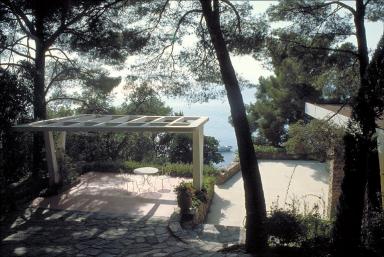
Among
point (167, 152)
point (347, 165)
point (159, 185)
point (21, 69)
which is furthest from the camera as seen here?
point (167, 152)

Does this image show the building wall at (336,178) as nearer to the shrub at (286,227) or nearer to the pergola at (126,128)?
the pergola at (126,128)

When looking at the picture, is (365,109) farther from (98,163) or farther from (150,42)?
(98,163)

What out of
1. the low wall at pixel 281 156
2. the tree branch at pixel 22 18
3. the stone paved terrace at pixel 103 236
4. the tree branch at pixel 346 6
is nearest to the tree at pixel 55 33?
the tree branch at pixel 22 18

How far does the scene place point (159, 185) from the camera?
14250mm

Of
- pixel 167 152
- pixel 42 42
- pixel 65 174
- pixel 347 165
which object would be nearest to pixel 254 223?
pixel 347 165

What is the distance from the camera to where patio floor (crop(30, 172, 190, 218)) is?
37.7 ft

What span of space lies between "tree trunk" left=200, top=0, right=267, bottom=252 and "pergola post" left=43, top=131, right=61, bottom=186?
23.1ft

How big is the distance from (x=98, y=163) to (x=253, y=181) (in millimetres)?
10059

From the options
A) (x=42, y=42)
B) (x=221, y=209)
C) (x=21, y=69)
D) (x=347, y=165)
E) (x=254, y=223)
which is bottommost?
(x=221, y=209)

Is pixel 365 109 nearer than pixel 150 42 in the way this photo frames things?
Yes

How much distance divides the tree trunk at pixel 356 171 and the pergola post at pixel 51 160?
30.9 feet

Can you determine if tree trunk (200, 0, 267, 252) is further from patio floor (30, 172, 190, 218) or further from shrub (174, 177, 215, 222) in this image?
patio floor (30, 172, 190, 218)

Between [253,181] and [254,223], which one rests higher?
[253,181]

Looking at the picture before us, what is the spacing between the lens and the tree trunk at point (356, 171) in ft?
21.6
